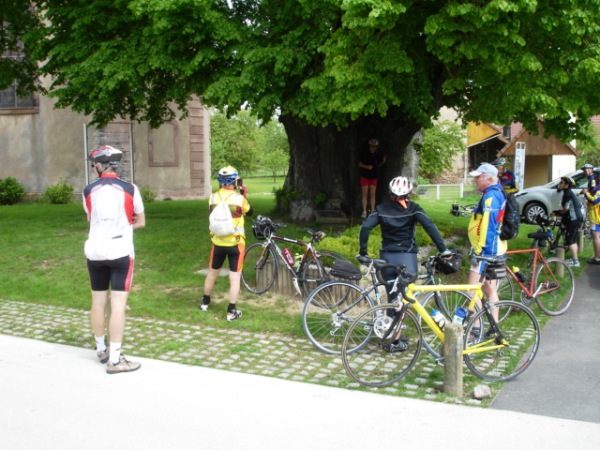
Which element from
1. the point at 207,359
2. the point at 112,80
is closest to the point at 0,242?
the point at 112,80

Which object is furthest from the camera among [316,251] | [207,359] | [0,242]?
[0,242]

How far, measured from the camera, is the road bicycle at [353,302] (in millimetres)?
6430

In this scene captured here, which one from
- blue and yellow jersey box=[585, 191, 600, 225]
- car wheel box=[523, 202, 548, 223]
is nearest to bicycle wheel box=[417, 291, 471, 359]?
blue and yellow jersey box=[585, 191, 600, 225]

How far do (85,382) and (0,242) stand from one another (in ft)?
27.3

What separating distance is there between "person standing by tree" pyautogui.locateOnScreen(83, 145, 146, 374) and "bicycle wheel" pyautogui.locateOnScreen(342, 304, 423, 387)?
6.52ft

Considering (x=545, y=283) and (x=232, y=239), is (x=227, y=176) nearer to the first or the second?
(x=232, y=239)

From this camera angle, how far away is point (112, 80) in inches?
485

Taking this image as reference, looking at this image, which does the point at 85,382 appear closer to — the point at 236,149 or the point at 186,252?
the point at 186,252

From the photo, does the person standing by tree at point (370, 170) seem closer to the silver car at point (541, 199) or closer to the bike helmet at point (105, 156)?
the silver car at point (541, 199)

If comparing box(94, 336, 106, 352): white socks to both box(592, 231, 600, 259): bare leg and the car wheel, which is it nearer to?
box(592, 231, 600, 259): bare leg

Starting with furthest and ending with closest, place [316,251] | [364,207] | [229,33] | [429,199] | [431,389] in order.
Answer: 1. [429,199]
2. [364,207]
3. [229,33]
4. [316,251]
5. [431,389]

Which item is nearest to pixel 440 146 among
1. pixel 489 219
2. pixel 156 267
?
pixel 156 267

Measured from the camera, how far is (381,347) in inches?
258

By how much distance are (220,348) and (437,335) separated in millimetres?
2251
